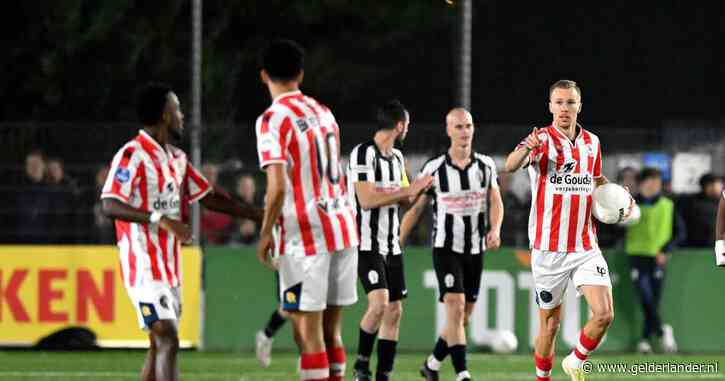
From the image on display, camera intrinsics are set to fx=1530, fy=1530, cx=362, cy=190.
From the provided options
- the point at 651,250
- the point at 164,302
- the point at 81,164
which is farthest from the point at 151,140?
the point at 651,250

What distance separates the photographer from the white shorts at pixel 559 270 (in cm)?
1060

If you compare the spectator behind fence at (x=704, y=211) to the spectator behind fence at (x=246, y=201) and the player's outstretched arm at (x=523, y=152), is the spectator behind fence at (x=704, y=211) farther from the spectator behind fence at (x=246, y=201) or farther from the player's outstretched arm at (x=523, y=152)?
the player's outstretched arm at (x=523, y=152)

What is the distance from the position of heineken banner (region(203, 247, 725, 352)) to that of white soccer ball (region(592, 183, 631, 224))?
4685 millimetres

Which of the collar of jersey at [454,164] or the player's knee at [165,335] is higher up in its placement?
the collar of jersey at [454,164]

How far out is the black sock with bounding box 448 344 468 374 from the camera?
447 inches

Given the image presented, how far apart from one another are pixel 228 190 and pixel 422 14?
55.8 ft

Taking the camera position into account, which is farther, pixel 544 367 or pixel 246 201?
pixel 246 201

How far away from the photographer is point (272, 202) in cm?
840

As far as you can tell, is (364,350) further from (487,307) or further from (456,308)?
(487,307)

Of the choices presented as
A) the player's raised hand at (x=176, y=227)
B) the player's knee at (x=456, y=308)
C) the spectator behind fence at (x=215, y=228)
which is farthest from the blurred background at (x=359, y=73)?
the player's raised hand at (x=176, y=227)

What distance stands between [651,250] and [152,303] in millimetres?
7767

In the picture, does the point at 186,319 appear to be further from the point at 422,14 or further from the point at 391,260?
the point at 422,14

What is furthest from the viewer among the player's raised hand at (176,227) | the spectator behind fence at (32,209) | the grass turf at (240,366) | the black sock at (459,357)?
the spectator behind fence at (32,209)

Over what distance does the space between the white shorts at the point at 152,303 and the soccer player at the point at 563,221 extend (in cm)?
288
